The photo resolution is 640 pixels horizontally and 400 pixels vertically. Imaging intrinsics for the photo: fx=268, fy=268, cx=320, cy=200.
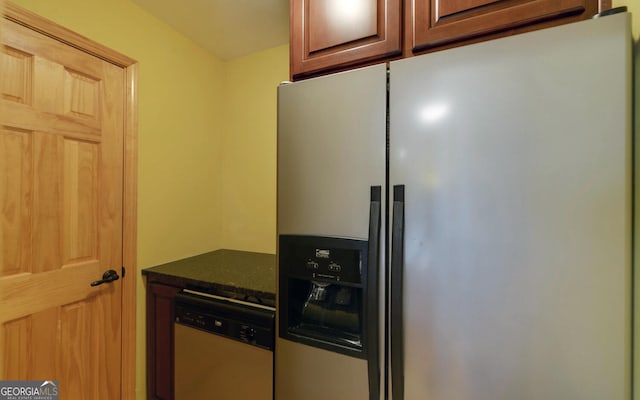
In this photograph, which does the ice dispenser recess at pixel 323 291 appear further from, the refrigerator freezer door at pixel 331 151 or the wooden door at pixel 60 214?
the wooden door at pixel 60 214

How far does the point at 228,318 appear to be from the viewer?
1.30 meters

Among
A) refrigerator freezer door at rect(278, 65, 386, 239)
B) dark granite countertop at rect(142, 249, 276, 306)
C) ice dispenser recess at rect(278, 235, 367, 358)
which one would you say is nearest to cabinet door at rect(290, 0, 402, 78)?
refrigerator freezer door at rect(278, 65, 386, 239)

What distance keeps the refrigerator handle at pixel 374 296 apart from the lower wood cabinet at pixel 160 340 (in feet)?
3.71

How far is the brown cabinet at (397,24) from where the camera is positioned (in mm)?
819

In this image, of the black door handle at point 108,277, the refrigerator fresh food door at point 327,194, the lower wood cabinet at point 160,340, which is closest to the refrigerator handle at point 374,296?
the refrigerator fresh food door at point 327,194

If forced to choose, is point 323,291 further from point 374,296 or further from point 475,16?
point 475,16

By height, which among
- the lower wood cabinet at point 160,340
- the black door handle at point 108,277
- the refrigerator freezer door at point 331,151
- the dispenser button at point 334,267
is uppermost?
the refrigerator freezer door at point 331,151

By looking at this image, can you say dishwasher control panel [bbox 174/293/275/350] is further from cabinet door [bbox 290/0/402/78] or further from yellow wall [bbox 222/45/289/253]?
cabinet door [bbox 290/0/402/78]

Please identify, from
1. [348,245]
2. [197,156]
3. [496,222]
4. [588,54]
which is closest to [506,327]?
[496,222]

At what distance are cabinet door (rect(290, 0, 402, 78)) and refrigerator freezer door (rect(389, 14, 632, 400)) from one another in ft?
0.75

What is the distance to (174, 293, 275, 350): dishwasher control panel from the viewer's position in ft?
3.89

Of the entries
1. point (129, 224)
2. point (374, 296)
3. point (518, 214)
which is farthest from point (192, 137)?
point (518, 214)

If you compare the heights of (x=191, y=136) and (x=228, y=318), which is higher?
(x=191, y=136)

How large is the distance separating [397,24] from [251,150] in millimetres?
1400
